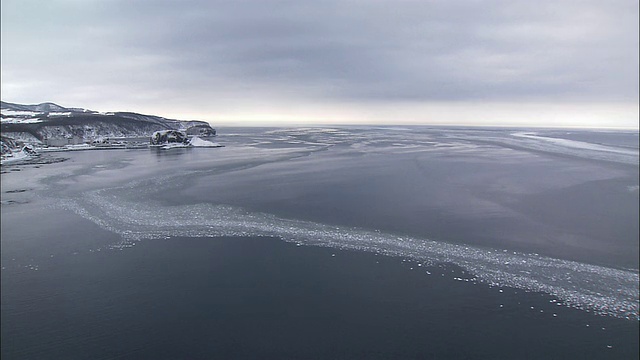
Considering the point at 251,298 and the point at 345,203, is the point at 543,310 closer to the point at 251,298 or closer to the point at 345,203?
the point at 251,298

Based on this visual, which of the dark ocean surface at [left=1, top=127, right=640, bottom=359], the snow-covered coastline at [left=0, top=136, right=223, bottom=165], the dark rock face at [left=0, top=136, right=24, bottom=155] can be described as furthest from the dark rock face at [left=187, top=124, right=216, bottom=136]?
the dark ocean surface at [left=1, top=127, right=640, bottom=359]

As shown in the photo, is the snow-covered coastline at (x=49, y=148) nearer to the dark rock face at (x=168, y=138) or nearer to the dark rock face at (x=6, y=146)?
the dark rock face at (x=6, y=146)

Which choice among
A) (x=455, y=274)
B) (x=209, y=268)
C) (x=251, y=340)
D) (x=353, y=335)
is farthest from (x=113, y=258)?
(x=455, y=274)

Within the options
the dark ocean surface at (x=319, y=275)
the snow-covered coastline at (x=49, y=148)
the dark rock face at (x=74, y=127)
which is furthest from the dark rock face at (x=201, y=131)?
the dark ocean surface at (x=319, y=275)

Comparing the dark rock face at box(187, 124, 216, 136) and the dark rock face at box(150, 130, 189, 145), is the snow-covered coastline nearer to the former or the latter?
the dark rock face at box(150, 130, 189, 145)

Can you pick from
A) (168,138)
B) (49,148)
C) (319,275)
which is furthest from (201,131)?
(319,275)

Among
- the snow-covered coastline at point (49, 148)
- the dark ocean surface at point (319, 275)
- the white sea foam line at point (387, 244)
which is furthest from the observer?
the snow-covered coastline at point (49, 148)

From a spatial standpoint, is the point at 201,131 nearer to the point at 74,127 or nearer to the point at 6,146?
the point at 74,127
